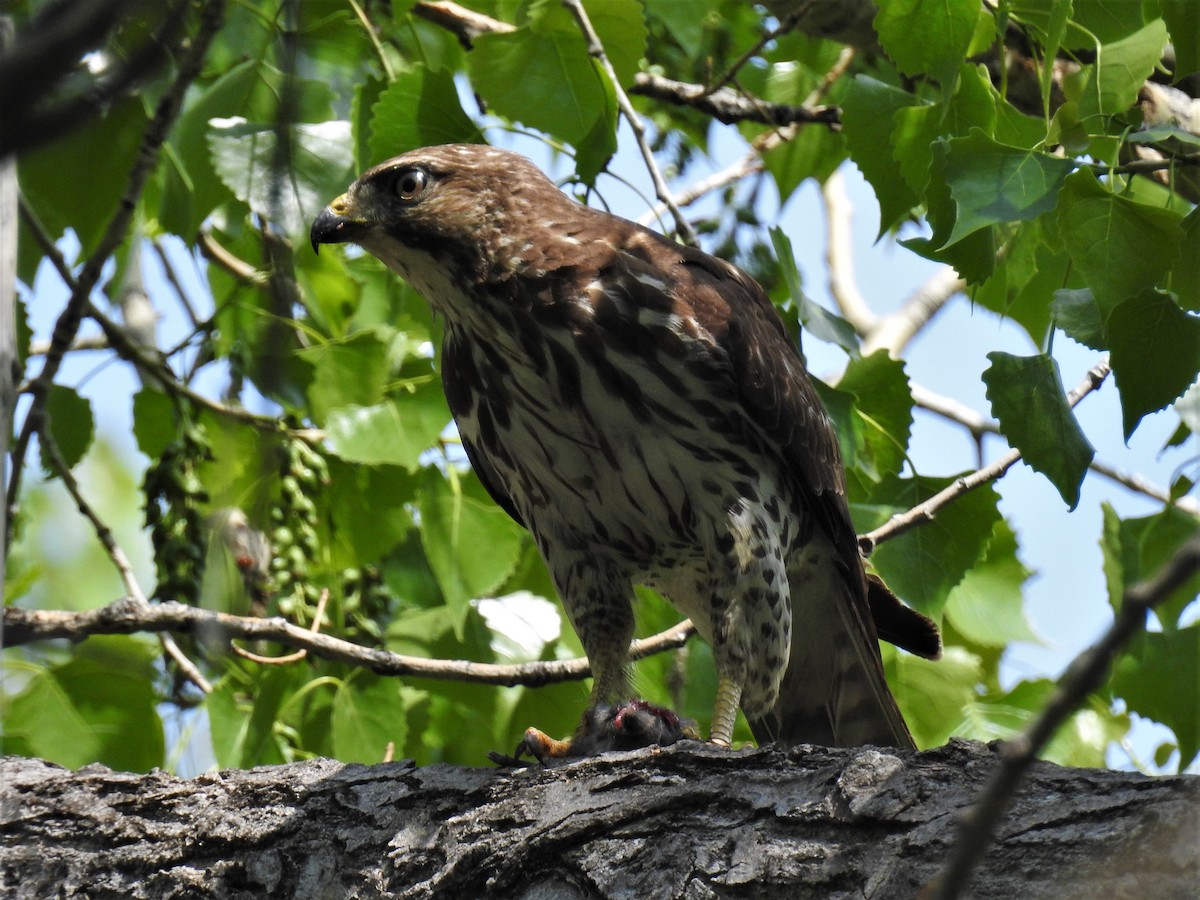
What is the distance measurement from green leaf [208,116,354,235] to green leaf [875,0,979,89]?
5.53 feet

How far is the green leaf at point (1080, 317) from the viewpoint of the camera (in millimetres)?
2998

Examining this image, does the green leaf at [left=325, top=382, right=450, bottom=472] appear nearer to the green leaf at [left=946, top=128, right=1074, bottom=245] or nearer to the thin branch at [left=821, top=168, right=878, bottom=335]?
the green leaf at [left=946, top=128, right=1074, bottom=245]

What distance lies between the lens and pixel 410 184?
3803 millimetres

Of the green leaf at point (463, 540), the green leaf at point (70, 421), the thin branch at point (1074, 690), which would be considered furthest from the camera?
the green leaf at point (70, 421)

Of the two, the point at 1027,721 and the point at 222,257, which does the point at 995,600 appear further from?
the point at 222,257

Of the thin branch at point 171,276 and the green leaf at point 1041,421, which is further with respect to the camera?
the thin branch at point 171,276

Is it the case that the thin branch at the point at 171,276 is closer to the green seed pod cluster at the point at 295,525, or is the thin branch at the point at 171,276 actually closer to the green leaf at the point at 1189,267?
the green seed pod cluster at the point at 295,525

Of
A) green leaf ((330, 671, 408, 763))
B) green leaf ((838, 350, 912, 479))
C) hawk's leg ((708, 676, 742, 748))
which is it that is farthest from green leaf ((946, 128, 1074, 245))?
green leaf ((330, 671, 408, 763))

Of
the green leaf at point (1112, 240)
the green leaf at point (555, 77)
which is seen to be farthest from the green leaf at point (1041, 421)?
the green leaf at point (555, 77)

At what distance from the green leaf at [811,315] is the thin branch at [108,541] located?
6.75 ft

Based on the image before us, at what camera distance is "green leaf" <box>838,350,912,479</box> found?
4.09 metres

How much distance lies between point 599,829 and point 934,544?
1736mm

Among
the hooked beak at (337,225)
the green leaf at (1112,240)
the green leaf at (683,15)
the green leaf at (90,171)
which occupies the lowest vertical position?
the green leaf at (1112,240)

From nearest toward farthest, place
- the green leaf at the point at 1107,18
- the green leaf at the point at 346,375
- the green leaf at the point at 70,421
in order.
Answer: the green leaf at the point at 1107,18, the green leaf at the point at 346,375, the green leaf at the point at 70,421
